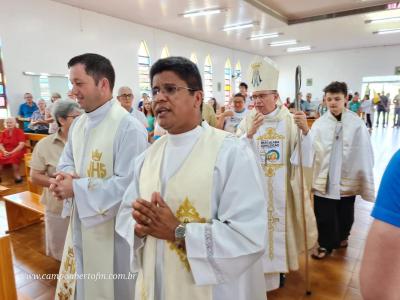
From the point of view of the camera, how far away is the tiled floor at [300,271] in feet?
8.00

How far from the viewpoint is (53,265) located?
2986 mm

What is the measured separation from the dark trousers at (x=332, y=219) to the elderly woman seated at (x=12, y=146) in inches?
222

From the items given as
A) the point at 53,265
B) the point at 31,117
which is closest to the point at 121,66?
the point at 31,117

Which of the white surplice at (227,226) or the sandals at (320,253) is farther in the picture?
the sandals at (320,253)

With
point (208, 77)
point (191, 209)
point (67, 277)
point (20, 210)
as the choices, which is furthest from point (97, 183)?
point (208, 77)

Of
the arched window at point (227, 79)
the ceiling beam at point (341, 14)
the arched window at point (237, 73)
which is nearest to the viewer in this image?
the ceiling beam at point (341, 14)

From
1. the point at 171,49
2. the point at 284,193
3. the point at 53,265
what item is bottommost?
the point at 53,265

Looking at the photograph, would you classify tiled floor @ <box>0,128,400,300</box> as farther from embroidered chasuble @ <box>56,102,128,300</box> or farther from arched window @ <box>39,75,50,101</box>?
arched window @ <box>39,75,50,101</box>

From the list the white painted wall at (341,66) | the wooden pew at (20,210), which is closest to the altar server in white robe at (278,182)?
the wooden pew at (20,210)

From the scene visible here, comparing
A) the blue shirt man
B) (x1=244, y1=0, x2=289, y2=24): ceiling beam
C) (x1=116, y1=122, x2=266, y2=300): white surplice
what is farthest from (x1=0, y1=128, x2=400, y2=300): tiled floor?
(x1=244, y1=0, x2=289, y2=24): ceiling beam

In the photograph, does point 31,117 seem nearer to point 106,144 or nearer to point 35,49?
point 35,49

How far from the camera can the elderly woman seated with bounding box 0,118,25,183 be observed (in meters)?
5.89

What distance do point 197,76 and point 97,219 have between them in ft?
3.41

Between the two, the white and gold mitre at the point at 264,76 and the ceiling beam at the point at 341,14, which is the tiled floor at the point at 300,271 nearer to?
the white and gold mitre at the point at 264,76
